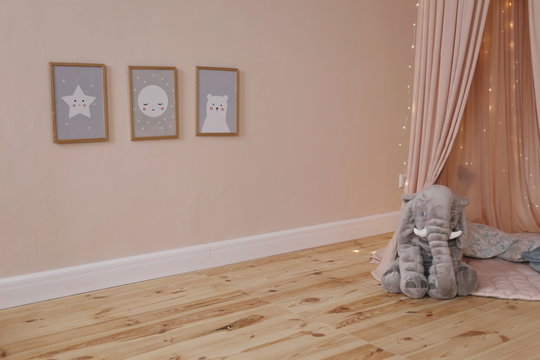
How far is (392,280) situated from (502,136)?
136 centimetres

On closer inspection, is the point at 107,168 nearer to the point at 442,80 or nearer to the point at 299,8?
the point at 299,8

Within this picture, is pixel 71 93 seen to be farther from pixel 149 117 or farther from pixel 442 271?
pixel 442 271

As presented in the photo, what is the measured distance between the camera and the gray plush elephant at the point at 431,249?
2.85 metres

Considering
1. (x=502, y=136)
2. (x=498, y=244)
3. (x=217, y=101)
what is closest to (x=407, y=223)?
(x=498, y=244)

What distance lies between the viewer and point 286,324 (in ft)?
8.44

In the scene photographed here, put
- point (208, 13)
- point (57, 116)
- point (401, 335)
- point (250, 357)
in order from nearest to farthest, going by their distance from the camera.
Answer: point (250, 357) < point (401, 335) < point (57, 116) < point (208, 13)

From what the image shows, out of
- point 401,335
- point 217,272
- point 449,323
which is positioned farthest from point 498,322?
point 217,272

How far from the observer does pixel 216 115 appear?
3.42m

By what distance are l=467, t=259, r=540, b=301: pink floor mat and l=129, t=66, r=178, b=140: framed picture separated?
1.95m

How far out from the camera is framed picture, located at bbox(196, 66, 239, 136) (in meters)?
3.33

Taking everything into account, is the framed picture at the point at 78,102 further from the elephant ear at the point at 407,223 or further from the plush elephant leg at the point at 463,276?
the plush elephant leg at the point at 463,276

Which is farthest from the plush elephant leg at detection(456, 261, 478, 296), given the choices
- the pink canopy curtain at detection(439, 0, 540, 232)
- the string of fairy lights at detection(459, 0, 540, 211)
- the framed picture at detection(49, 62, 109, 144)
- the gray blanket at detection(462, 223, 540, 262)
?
the framed picture at detection(49, 62, 109, 144)

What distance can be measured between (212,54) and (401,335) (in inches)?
76.7

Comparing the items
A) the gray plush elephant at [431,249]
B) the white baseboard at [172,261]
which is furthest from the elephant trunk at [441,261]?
the white baseboard at [172,261]
